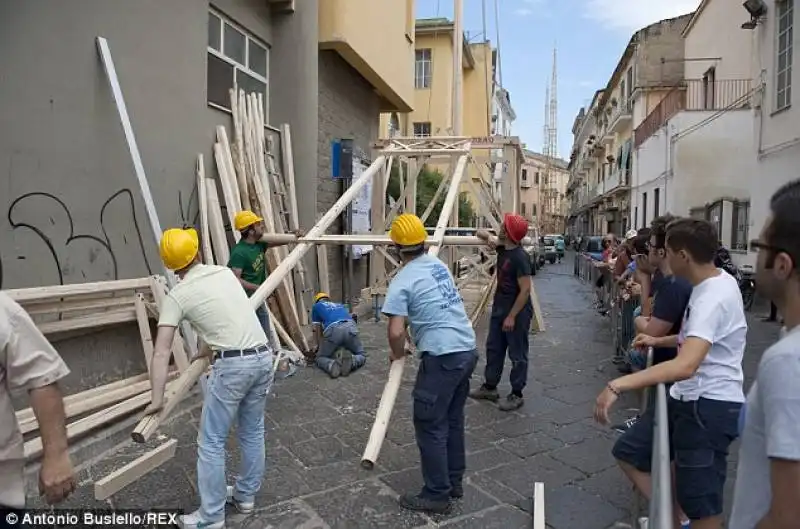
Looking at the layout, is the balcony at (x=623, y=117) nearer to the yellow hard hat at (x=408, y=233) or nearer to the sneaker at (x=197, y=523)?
the yellow hard hat at (x=408, y=233)

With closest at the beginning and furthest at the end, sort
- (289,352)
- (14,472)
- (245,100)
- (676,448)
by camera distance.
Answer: (14,472), (676,448), (289,352), (245,100)

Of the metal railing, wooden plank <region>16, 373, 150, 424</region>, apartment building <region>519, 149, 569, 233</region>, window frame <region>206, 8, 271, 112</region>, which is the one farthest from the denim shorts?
apartment building <region>519, 149, 569, 233</region>

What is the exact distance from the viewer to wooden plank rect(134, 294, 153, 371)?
486cm

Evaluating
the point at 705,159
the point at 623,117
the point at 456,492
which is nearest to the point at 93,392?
the point at 456,492

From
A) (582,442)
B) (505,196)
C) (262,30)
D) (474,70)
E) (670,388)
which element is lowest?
(582,442)

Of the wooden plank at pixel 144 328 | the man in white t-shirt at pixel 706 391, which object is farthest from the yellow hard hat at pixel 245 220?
the man in white t-shirt at pixel 706 391

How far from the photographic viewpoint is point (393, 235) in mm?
3678

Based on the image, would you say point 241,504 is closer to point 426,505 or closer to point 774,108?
point 426,505

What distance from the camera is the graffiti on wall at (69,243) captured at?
4242mm

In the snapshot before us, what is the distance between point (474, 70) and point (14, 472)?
3356 cm

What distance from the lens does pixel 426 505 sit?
142 inches

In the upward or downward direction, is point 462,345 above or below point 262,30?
below

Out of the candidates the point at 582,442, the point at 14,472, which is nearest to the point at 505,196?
the point at 582,442

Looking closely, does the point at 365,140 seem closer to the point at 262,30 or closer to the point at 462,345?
the point at 262,30
